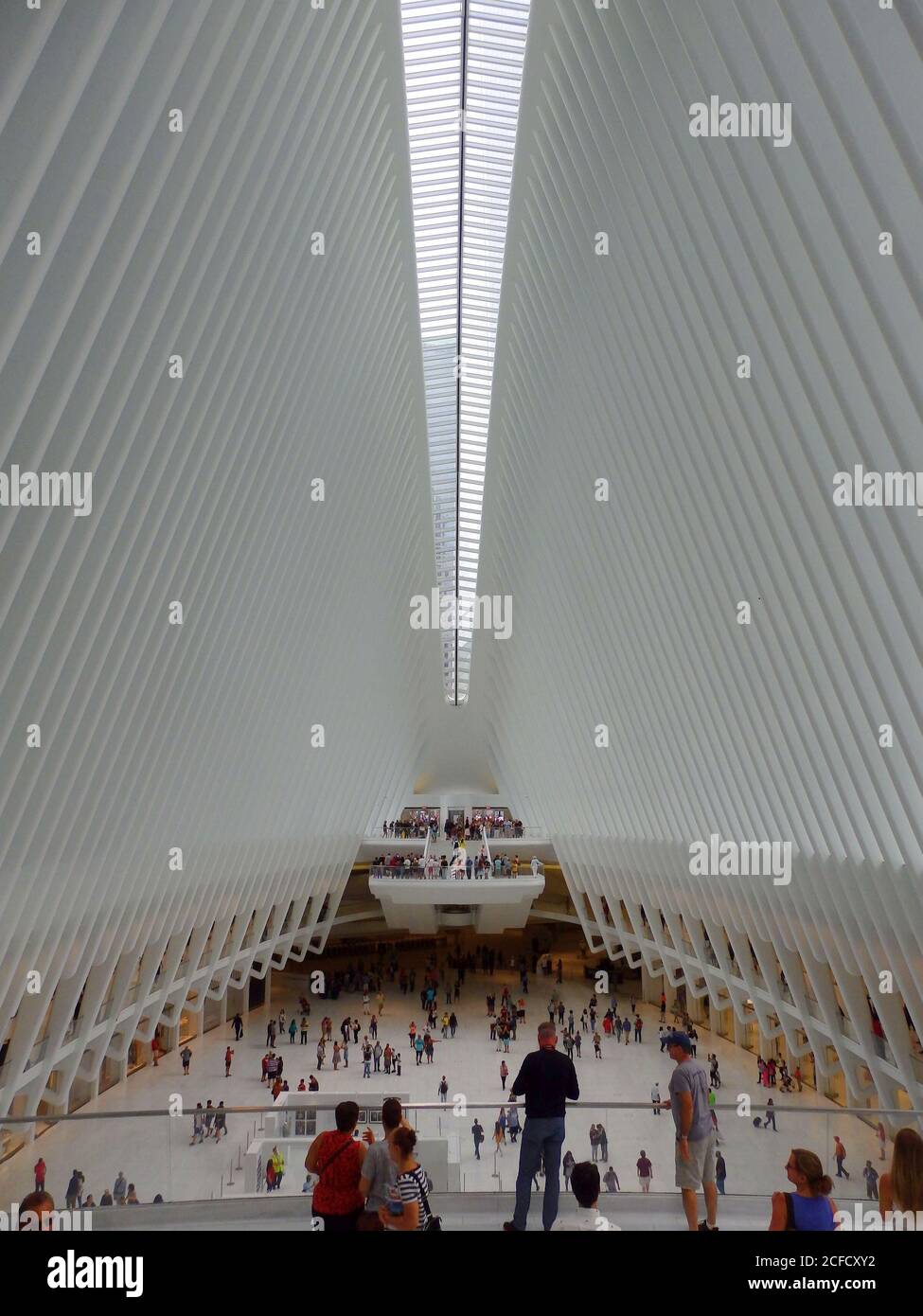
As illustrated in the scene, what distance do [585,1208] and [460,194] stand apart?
17.0 meters

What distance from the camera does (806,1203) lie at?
15.3ft

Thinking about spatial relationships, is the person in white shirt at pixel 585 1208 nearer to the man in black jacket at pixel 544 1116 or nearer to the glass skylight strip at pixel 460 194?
the man in black jacket at pixel 544 1116

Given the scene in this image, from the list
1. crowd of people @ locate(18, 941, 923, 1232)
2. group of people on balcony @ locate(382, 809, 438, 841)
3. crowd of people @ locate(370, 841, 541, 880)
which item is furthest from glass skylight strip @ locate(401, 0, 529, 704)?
crowd of people @ locate(18, 941, 923, 1232)

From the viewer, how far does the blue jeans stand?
19.2 feet

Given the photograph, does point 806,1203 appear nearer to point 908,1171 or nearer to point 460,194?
point 908,1171

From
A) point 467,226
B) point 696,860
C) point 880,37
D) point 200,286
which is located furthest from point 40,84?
point 696,860

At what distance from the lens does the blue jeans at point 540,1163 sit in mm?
5848

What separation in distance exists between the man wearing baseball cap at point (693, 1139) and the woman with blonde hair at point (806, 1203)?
1.13 m

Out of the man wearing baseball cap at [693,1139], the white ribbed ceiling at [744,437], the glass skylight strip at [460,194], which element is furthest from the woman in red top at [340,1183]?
the glass skylight strip at [460,194]

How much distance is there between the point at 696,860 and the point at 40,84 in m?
16.5

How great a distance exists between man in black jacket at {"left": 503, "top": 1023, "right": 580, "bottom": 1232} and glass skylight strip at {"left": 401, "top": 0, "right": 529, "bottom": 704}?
46.0 feet

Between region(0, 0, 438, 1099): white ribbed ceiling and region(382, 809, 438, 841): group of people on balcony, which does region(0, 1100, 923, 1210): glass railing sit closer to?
region(0, 0, 438, 1099): white ribbed ceiling

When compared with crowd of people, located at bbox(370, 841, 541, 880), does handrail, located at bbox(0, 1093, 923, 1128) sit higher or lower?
lower

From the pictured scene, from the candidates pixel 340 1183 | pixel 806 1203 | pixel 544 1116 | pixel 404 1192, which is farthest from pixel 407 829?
pixel 806 1203
